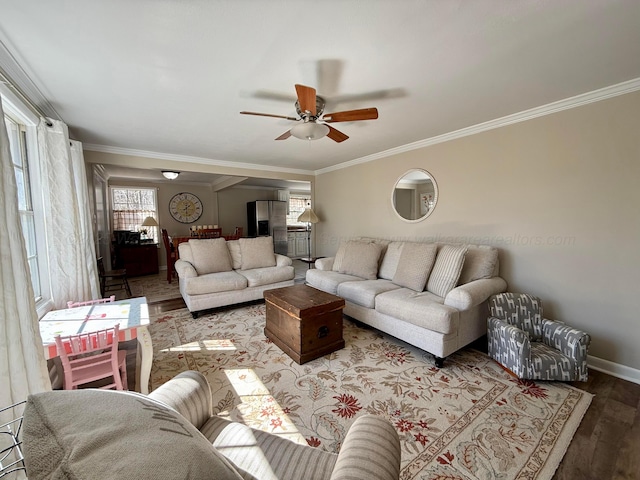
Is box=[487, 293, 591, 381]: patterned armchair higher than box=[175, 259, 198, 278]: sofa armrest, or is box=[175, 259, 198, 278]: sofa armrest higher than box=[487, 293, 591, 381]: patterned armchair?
box=[175, 259, 198, 278]: sofa armrest

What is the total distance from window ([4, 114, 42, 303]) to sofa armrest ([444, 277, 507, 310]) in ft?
11.5

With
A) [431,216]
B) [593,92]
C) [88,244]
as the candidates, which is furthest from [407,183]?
[88,244]

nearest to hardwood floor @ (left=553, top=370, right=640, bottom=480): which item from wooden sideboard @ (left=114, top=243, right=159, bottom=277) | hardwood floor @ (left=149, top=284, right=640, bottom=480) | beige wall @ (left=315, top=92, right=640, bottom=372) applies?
hardwood floor @ (left=149, top=284, right=640, bottom=480)

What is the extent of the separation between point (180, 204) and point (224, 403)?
6325 mm

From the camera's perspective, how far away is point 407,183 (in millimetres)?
3875

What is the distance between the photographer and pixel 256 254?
4336 millimetres

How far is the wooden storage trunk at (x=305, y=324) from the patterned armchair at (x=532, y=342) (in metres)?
1.40

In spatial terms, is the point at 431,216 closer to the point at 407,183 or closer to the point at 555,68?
the point at 407,183

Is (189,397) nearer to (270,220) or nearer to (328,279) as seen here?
(328,279)

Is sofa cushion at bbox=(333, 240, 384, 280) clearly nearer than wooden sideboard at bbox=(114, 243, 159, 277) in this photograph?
Yes

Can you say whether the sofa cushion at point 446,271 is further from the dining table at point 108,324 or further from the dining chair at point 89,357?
the dining chair at point 89,357

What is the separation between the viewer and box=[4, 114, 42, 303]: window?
2.13m

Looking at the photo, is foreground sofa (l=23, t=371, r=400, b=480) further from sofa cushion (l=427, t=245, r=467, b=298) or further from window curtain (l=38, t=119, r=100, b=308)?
window curtain (l=38, t=119, r=100, b=308)

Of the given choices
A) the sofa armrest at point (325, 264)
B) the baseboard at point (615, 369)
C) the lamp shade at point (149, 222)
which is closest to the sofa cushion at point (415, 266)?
the sofa armrest at point (325, 264)
